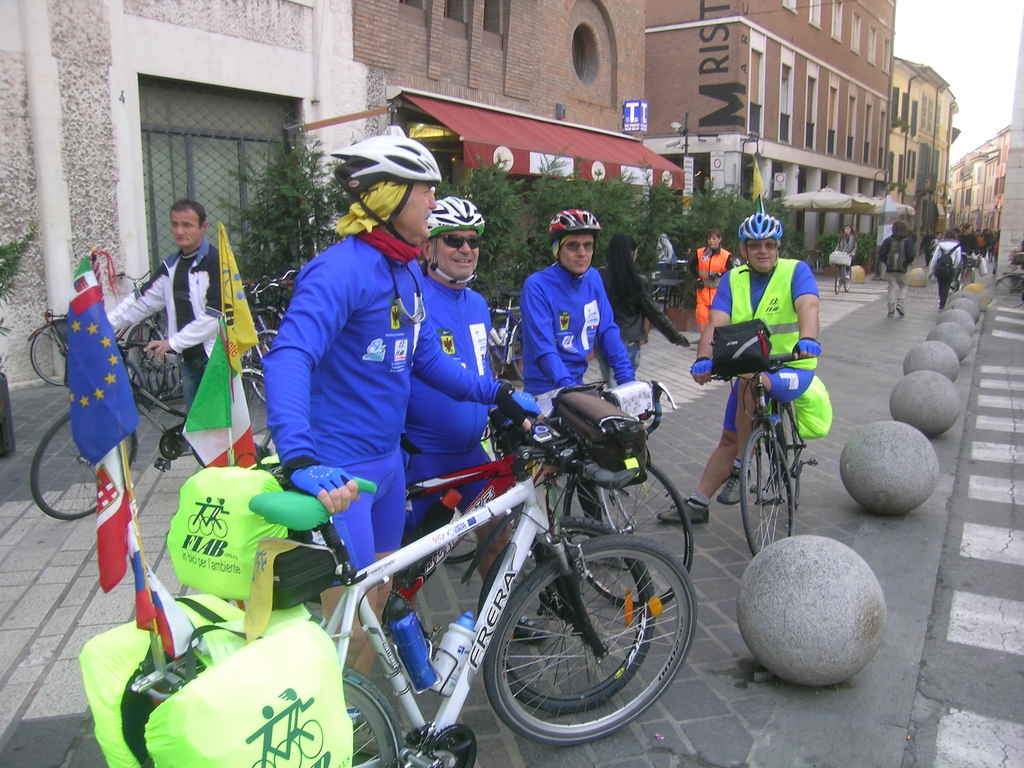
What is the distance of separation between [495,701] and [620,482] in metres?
0.86

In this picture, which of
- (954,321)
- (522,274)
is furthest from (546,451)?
(954,321)

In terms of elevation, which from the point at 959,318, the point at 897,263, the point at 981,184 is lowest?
the point at 959,318

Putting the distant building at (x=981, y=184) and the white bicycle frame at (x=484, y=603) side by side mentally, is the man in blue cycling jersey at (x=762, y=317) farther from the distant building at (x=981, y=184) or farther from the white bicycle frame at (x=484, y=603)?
the distant building at (x=981, y=184)

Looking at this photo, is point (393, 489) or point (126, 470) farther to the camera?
point (393, 489)

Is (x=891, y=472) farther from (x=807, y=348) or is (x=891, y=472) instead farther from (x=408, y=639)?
(x=408, y=639)

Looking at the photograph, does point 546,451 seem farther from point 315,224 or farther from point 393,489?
point 315,224

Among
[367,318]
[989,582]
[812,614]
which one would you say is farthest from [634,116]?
[367,318]

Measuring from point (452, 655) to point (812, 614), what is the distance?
1.67 m

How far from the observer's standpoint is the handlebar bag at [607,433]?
106 inches

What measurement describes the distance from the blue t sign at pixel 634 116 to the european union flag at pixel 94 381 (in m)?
18.1

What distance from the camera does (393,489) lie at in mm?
2867

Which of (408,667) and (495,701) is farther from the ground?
(408,667)

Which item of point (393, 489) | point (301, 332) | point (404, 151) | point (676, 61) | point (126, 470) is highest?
point (676, 61)

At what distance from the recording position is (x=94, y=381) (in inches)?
79.8
